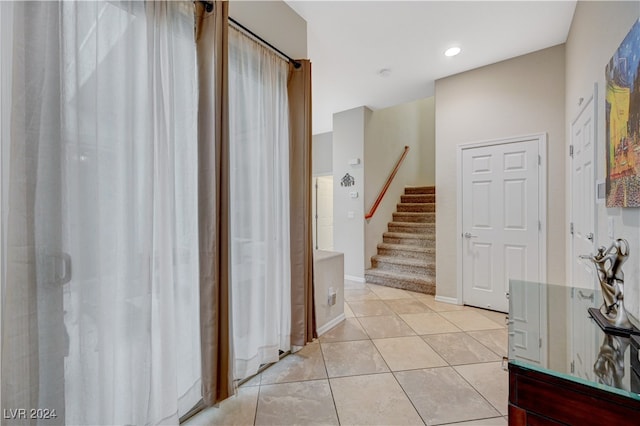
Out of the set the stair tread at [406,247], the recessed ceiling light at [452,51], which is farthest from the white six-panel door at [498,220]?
the recessed ceiling light at [452,51]

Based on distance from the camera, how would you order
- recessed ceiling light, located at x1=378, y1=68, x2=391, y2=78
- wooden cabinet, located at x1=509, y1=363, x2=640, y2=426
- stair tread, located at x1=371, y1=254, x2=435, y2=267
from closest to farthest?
wooden cabinet, located at x1=509, y1=363, x2=640, y2=426, recessed ceiling light, located at x1=378, y1=68, x2=391, y2=78, stair tread, located at x1=371, y1=254, x2=435, y2=267

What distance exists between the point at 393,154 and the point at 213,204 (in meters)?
4.48

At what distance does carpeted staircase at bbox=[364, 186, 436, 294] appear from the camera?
164 inches

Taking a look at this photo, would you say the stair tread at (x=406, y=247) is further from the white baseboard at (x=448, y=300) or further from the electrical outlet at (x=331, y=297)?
the electrical outlet at (x=331, y=297)

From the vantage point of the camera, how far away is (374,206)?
4.76 metres

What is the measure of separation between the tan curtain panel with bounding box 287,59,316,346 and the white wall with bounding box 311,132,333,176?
4.13m

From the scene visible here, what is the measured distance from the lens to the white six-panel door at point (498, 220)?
307cm

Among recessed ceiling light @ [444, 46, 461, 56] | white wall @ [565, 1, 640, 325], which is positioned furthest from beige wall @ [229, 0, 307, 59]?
white wall @ [565, 1, 640, 325]

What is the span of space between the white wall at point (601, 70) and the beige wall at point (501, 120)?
272mm

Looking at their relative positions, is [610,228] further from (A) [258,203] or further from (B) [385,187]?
(B) [385,187]

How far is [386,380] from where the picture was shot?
1.94 m

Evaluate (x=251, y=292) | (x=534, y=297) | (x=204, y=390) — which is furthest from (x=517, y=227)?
(x=204, y=390)

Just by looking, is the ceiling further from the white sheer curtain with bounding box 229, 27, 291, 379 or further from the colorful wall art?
the colorful wall art

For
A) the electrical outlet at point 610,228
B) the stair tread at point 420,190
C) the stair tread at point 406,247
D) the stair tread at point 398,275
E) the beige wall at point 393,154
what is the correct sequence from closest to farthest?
1. the electrical outlet at point 610,228
2. the stair tread at point 398,275
3. the stair tread at point 406,247
4. the beige wall at point 393,154
5. the stair tread at point 420,190
